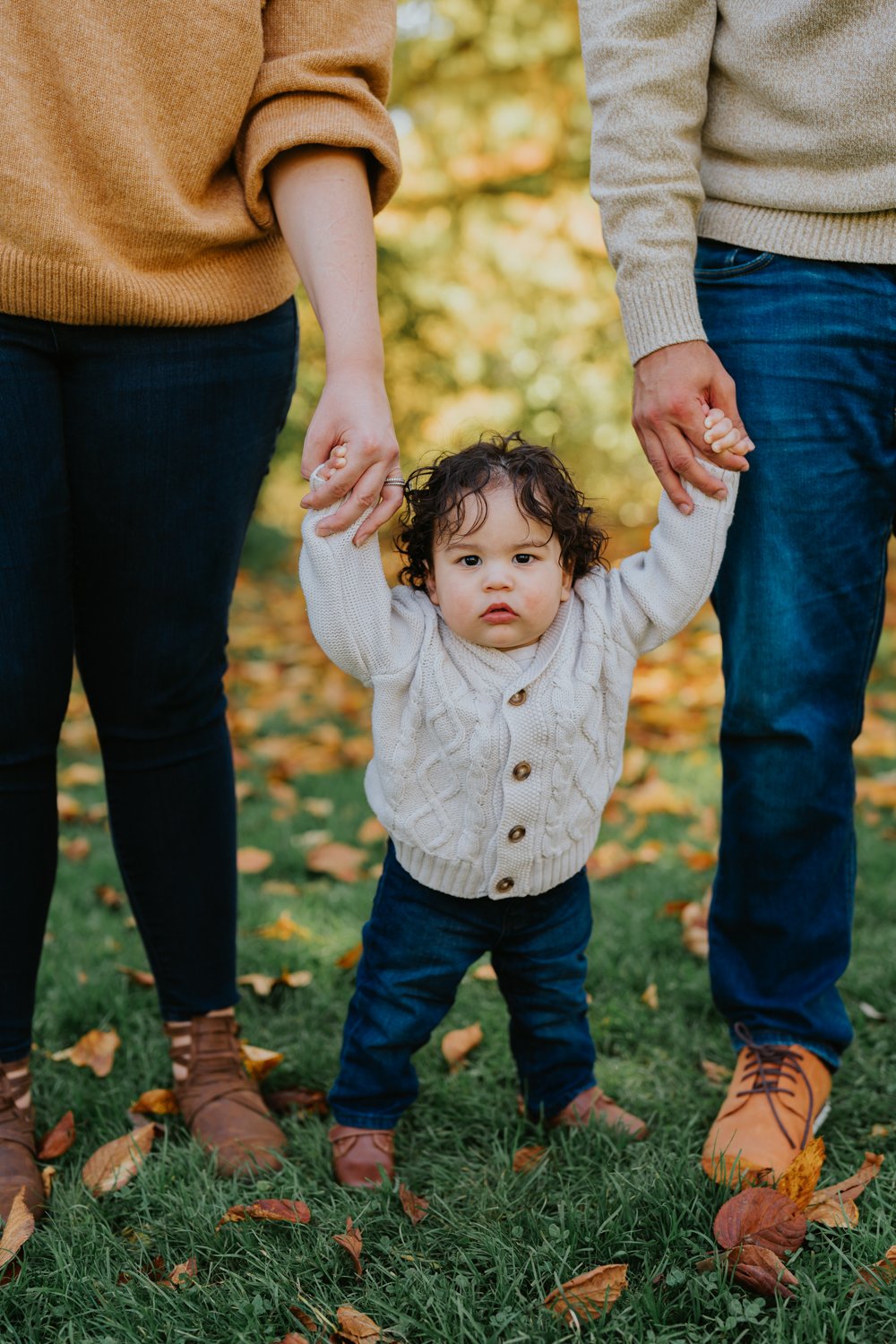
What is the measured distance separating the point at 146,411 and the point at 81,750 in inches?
133

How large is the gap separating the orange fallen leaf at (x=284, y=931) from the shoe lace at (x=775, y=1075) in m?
1.24

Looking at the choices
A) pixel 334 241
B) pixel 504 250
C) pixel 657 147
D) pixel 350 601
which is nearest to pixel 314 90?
pixel 334 241

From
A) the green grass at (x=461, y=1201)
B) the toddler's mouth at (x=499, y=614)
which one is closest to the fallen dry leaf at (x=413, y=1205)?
the green grass at (x=461, y=1201)

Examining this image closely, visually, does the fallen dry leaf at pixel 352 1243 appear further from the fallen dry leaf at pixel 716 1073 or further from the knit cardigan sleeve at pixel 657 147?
the knit cardigan sleeve at pixel 657 147

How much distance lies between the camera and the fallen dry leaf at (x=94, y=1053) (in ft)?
8.17

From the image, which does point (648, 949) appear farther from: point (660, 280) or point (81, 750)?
point (81, 750)

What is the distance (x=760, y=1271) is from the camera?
169 cm

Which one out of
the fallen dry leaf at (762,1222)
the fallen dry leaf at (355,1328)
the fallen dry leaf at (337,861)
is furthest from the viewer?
the fallen dry leaf at (337,861)

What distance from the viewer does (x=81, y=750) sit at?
501 centimetres

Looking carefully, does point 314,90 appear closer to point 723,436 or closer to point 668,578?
point 723,436

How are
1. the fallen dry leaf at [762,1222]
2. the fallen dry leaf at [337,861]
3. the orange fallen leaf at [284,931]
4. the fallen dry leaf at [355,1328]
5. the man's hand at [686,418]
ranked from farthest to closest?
1. the fallen dry leaf at [337,861]
2. the orange fallen leaf at [284,931]
3. the man's hand at [686,418]
4. the fallen dry leaf at [762,1222]
5. the fallen dry leaf at [355,1328]

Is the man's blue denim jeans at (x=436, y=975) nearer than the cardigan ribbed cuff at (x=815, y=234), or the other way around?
the cardigan ribbed cuff at (x=815, y=234)

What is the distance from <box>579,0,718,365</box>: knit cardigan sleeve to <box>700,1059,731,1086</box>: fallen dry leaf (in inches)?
53.4

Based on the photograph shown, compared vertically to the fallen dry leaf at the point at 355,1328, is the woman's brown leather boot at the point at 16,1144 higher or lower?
higher
